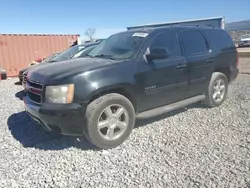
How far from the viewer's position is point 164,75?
4496 millimetres

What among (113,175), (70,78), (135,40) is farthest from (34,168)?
(135,40)

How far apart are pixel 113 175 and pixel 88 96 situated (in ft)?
3.79

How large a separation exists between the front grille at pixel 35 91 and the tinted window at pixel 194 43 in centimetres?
284

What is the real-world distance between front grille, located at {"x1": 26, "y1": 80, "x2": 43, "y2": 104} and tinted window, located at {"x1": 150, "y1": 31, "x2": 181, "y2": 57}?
79.7 inches

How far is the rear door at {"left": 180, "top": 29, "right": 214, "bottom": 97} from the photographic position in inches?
198

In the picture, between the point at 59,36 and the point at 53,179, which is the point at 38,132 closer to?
the point at 53,179

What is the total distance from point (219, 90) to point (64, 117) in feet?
12.5

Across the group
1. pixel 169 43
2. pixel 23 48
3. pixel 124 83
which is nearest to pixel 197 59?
pixel 169 43

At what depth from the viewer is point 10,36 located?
14688 millimetres

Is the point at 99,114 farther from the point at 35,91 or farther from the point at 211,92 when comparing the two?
the point at 211,92

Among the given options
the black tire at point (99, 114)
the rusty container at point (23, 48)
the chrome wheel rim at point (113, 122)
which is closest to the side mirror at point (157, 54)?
the black tire at point (99, 114)

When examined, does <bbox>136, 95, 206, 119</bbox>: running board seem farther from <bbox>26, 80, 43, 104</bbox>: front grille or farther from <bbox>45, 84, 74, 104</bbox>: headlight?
<bbox>26, 80, 43, 104</bbox>: front grille

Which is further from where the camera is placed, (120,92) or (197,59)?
(197,59)

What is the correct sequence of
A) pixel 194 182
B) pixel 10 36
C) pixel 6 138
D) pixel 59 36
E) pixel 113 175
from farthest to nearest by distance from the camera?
pixel 59 36 → pixel 10 36 → pixel 6 138 → pixel 113 175 → pixel 194 182
